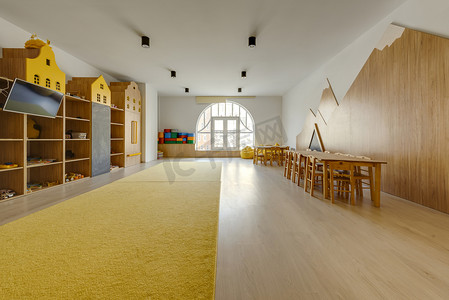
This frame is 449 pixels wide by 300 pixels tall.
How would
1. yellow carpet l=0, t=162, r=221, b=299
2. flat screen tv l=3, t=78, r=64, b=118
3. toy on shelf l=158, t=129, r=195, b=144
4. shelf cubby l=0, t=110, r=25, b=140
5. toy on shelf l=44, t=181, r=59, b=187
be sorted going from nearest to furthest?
yellow carpet l=0, t=162, r=221, b=299
flat screen tv l=3, t=78, r=64, b=118
shelf cubby l=0, t=110, r=25, b=140
toy on shelf l=44, t=181, r=59, b=187
toy on shelf l=158, t=129, r=195, b=144

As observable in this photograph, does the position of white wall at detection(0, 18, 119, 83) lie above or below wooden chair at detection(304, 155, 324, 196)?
above

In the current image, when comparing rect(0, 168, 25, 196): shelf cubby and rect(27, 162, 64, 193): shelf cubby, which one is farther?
rect(27, 162, 64, 193): shelf cubby

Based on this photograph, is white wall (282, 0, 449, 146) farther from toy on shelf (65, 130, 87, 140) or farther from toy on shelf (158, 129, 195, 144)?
toy on shelf (65, 130, 87, 140)

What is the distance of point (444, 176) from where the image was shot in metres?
2.31

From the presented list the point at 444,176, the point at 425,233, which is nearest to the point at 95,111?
the point at 425,233

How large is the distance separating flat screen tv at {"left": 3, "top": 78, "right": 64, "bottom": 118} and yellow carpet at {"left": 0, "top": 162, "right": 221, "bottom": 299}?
5.09 ft

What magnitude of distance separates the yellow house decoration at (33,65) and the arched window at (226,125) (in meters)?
6.16

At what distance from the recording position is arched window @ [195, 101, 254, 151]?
9.37 m

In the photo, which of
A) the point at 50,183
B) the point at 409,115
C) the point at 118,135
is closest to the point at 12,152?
the point at 50,183

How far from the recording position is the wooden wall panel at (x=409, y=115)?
2352mm

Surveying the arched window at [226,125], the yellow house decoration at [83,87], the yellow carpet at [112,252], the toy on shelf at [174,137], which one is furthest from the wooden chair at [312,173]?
the toy on shelf at [174,137]

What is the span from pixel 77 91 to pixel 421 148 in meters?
6.30

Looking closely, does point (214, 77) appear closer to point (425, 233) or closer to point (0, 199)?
point (0, 199)

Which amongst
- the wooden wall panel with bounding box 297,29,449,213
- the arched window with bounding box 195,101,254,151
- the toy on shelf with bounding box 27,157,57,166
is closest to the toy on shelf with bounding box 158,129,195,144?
the arched window with bounding box 195,101,254,151
